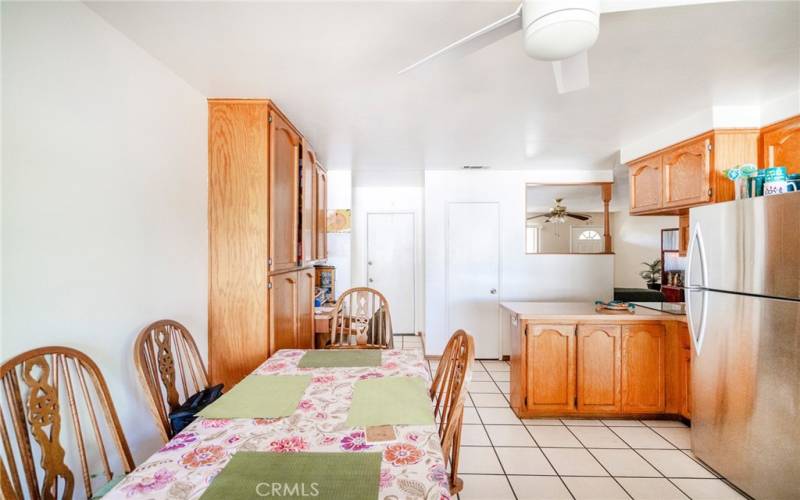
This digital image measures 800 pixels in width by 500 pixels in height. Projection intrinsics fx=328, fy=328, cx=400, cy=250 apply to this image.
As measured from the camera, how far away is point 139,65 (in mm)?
1457

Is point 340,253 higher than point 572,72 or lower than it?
lower

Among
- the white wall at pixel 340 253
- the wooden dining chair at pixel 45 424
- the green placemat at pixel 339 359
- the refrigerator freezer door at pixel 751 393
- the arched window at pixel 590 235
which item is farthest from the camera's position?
the arched window at pixel 590 235

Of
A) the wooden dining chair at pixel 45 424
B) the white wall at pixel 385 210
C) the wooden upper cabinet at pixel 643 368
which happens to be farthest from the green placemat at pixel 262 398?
the white wall at pixel 385 210

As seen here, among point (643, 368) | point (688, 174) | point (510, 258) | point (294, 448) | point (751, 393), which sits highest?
point (688, 174)

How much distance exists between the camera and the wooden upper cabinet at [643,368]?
8.29 feet

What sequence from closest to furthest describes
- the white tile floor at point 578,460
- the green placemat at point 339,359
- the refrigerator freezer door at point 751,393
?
1. the refrigerator freezer door at point 751,393
2. the green placemat at point 339,359
3. the white tile floor at point 578,460

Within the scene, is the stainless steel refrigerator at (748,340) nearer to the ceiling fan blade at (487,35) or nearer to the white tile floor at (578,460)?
the white tile floor at (578,460)

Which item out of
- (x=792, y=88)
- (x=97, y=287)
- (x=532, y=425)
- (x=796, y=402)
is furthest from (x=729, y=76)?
(x=97, y=287)

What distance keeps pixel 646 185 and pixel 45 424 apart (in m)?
3.82

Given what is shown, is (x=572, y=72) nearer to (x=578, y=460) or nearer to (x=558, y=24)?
(x=558, y=24)

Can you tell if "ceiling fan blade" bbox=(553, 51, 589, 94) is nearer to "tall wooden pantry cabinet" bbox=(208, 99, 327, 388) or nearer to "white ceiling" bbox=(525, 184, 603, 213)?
"tall wooden pantry cabinet" bbox=(208, 99, 327, 388)

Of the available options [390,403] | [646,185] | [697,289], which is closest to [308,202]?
[390,403]

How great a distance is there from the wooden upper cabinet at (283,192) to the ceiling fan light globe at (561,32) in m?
1.55

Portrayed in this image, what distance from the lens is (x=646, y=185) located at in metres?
2.82
